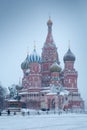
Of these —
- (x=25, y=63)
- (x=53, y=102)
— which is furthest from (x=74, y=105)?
(x=25, y=63)

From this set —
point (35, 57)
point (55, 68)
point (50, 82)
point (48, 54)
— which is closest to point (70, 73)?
point (55, 68)

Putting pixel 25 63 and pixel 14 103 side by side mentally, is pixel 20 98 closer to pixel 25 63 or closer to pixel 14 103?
pixel 14 103

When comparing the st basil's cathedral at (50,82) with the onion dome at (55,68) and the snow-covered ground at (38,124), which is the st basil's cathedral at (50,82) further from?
the snow-covered ground at (38,124)

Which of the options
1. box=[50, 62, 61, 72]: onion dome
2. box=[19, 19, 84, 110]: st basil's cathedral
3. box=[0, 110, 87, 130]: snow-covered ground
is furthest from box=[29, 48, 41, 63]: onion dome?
box=[0, 110, 87, 130]: snow-covered ground

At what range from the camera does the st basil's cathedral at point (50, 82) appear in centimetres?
3178

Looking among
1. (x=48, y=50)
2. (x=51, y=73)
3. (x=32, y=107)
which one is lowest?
(x=32, y=107)

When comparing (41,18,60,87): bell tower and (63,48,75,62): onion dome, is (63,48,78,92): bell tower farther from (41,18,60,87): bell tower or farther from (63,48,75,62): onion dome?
(41,18,60,87): bell tower

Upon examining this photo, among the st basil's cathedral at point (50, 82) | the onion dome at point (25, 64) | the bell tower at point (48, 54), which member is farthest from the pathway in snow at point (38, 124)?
the onion dome at point (25, 64)

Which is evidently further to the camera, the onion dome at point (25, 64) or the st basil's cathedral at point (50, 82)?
the onion dome at point (25, 64)

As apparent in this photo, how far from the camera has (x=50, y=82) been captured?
33.8 meters

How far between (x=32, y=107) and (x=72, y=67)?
521 cm

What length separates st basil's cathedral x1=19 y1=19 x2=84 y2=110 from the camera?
31.8 m

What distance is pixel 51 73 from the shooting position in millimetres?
34000

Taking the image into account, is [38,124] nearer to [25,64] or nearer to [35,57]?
[35,57]
